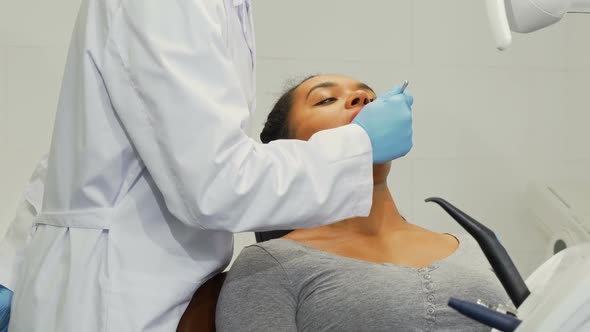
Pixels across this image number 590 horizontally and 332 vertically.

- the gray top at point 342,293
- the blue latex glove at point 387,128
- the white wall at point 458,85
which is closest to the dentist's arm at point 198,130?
the blue latex glove at point 387,128

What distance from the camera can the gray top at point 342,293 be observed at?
1.28 meters

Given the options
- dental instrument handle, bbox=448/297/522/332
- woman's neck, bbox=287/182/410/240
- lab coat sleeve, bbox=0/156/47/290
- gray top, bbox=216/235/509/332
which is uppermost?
dental instrument handle, bbox=448/297/522/332

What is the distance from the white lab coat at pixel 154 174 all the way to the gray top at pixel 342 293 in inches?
4.1

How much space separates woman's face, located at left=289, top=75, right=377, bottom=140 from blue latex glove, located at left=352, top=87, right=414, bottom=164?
270 mm

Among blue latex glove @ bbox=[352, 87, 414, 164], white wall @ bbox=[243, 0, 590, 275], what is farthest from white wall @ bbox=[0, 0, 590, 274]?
blue latex glove @ bbox=[352, 87, 414, 164]

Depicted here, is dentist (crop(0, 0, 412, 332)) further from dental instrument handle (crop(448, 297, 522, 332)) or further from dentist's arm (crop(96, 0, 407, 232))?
dental instrument handle (crop(448, 297, 522, 332))

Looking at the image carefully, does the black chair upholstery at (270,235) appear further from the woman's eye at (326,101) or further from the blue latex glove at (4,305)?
the blue latex glove at (4,305)

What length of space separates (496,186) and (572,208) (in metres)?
0.26

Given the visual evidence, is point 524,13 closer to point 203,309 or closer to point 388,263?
point 388,263

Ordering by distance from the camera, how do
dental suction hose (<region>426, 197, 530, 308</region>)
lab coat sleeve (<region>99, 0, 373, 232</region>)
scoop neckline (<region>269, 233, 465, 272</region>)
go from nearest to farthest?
dental suction hose (<region>426, 197, 530, 308</region>)
lab coat sleeve (<region>99, 0, 373, 232</region>)
scoop neckline (<region>269, 233, 465, 272</region>)

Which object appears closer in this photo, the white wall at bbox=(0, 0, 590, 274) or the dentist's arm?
the dentist's arm

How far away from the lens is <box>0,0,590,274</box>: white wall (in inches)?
90.4

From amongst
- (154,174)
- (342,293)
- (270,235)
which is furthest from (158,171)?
(270,235)

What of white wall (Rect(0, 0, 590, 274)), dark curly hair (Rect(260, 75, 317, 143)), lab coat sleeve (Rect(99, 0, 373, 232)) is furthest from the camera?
white wall (Rect(0, 0, 590, 274))
